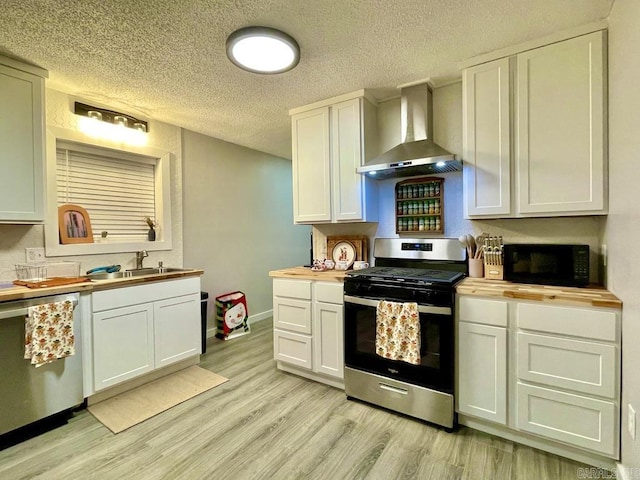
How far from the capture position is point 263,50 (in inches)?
75.8

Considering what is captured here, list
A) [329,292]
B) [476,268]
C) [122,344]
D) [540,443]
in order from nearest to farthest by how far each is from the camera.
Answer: [540,443], [476,268], [122,344], [329,292]

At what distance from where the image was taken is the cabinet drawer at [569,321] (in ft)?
5.01

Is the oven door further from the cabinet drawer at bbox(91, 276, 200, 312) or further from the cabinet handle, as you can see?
the cabinet drawer at bbox(91, 276, 200, 312)

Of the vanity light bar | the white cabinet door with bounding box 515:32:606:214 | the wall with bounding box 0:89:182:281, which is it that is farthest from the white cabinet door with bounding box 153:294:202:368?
the white cabinet door with bounding box 515:32:606:214

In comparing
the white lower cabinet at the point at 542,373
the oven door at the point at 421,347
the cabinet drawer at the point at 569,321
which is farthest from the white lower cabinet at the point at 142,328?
the cabinet drawer at the point at 569,321

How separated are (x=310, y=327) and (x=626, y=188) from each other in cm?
217

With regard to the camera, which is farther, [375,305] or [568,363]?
[375,305]

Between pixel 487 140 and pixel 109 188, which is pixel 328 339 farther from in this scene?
pixel 109 188

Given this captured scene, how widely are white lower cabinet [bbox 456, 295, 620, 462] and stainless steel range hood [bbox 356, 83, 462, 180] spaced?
1022 mm

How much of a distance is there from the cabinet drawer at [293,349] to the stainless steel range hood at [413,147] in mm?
1534

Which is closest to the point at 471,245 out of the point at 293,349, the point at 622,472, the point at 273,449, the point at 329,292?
the point at 329,292

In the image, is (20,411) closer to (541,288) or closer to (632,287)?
(541,288)

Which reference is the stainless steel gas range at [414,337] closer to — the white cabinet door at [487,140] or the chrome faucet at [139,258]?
the white cabinet door at [487,140]

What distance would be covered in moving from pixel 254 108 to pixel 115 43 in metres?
1.20
